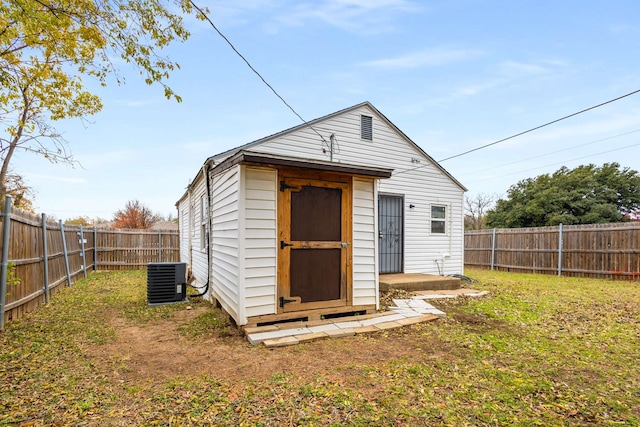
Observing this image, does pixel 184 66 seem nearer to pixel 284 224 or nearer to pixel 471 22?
pixel 284 224

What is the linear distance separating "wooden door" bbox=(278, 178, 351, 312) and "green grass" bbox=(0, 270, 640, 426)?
33.8 inches

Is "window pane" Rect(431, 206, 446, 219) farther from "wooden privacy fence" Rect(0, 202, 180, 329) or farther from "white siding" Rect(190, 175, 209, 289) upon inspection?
"wooden privacy fence" Rect(0, 202, 180, 329)

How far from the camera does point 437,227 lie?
372 inches

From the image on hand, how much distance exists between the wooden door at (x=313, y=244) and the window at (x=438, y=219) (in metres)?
5.28

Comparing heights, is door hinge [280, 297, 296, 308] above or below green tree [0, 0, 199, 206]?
below

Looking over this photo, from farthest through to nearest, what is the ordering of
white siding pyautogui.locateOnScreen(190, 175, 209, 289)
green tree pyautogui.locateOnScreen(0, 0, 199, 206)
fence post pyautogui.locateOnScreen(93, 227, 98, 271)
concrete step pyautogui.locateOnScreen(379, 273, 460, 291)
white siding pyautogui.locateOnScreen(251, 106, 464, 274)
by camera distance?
fence post pyautogui.locateOnScreen(93, 227, 98, 271) → white siding pyautogui.locateOnScreen(251, 106, 464, 274) → white siding pyautogui.locateOnScreen(190, 175, 209, 289) → concrete step pyautogui.locateOnScreen(379, 273, 460, 291) → green tree pyautogui.locateOnScreen(0, 0, 199, 206)

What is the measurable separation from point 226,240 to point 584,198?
18972 millimetres

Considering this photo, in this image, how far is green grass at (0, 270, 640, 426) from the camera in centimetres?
229

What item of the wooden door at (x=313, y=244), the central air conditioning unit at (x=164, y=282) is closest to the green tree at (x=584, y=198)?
the wooden door at (x=313, y=244)

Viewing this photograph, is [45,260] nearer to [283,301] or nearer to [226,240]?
[226,240]

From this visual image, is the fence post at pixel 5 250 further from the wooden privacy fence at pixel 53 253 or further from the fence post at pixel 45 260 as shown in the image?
the fence post at pixel 45 260

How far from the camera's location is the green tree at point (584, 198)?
51.7 ft

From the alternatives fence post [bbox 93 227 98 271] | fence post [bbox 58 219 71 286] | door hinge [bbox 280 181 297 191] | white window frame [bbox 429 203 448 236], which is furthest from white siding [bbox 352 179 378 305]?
fence post [bbox 93 227 98 271]

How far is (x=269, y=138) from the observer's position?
303 inches
